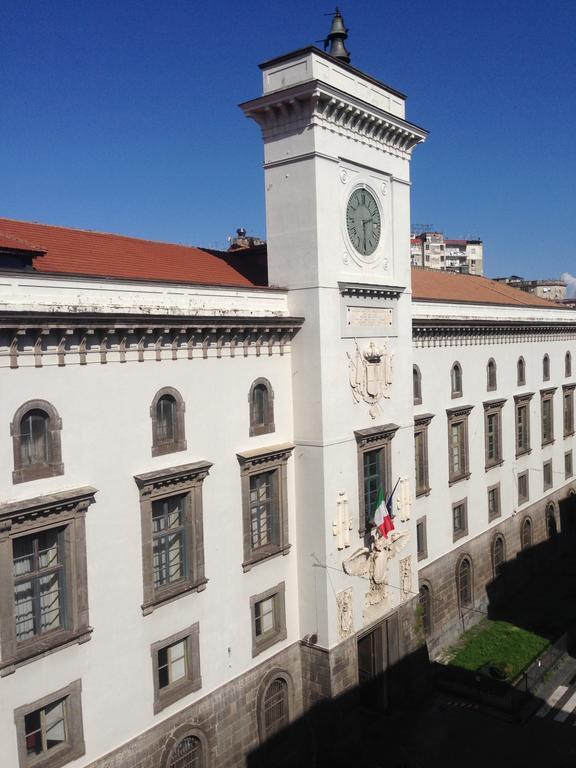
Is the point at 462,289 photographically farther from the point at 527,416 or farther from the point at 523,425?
the point at 523,425

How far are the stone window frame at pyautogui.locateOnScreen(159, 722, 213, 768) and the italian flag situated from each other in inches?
343

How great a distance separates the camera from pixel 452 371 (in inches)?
1283

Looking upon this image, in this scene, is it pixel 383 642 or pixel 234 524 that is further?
pixel 383 642

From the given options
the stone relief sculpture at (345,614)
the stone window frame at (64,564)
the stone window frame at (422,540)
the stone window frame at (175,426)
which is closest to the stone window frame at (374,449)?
the stone relief sculpture at (345,614)

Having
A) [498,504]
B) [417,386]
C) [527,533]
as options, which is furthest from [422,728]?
[527,533]

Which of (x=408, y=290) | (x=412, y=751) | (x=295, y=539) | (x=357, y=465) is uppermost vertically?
(x=408, y=290)

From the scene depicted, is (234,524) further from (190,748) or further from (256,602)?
(190,748)

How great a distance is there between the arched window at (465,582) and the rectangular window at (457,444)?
4.04 metres

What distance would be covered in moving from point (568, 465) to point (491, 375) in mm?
12474

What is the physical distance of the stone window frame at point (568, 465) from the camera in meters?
44.2

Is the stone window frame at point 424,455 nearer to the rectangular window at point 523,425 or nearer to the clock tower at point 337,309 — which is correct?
the clock tower at point 337,309

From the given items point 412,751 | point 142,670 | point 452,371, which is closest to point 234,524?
point 142,670

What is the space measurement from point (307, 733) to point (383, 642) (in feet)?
14.9

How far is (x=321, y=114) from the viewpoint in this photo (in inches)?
898
